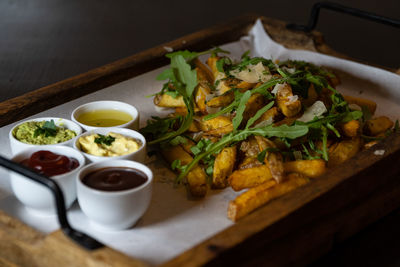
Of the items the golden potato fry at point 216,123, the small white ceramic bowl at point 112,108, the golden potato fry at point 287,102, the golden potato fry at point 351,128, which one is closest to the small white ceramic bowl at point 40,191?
the small white ceramic bowl at point 112,108

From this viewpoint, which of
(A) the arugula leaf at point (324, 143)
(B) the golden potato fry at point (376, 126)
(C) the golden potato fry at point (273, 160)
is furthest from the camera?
(B) the golden potato fry at point (376, 126)

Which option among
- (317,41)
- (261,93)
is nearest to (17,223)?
(261,93)

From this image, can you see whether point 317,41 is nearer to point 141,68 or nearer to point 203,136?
point 141,68

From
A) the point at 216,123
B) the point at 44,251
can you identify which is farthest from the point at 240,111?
the point at 44,251

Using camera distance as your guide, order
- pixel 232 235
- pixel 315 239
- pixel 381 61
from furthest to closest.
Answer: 1. pixel 381 61
2. pixel 315 239
3. pixel 232 235

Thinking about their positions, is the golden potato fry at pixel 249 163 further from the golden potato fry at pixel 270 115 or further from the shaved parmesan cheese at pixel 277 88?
the shaved parmesan cheese at pixel 277 88

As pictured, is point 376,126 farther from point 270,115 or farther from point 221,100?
point 221,100

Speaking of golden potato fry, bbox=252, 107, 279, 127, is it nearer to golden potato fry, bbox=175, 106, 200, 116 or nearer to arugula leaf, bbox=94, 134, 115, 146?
golden potato fry, bbox=175, 106, 200, 116
